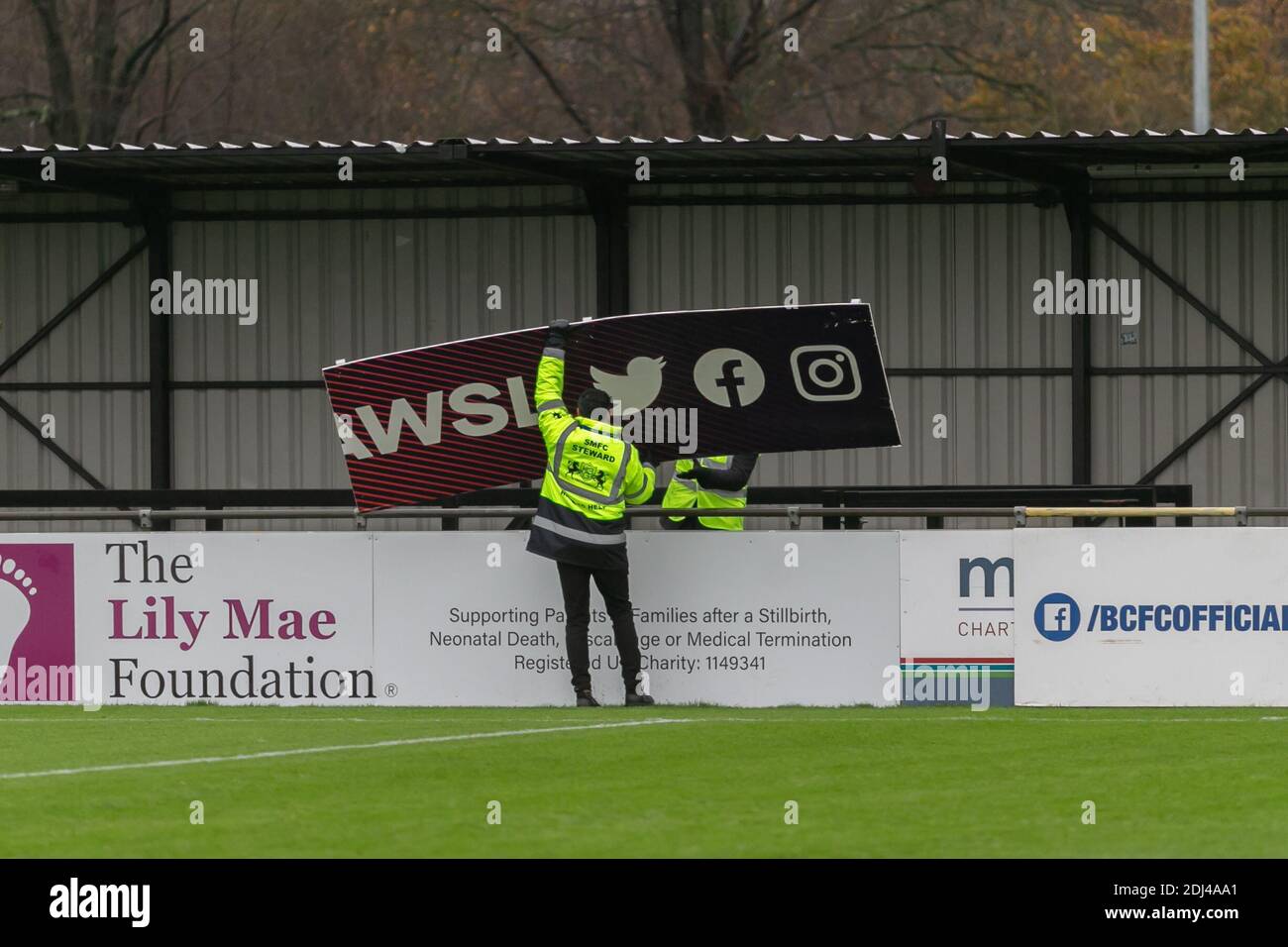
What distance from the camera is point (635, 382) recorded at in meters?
16.5

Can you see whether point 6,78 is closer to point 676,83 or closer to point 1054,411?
point 676,83

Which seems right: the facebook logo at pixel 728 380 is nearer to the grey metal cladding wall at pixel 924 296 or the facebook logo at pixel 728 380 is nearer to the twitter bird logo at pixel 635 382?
the twitter bird logo at pixel 635 382

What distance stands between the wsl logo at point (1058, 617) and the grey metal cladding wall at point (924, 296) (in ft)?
27.9

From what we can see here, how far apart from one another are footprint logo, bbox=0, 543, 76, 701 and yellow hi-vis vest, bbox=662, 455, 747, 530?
440 cm

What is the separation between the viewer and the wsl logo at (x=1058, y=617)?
14.5m

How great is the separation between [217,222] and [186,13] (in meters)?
13.0

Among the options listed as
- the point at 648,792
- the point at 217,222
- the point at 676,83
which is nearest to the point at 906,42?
the point at 676,83

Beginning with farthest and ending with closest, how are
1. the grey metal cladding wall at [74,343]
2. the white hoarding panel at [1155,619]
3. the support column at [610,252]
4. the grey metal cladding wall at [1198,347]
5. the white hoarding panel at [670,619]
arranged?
the grey metal cladding wall at [74,343] < the support column at [610,252] < the grey metal cladding wall at [1198,347] < the white hoarding panel at [670,619] < the white hoarding panel at [1155,619]

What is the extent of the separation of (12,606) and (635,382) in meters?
4.96

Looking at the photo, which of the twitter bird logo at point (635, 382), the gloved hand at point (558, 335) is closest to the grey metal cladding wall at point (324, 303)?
the twitter bird logo at point (635, 382)

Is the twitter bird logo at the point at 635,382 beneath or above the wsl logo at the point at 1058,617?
above

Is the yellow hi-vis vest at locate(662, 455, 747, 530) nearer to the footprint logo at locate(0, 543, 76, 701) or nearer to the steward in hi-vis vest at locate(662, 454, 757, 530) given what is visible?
the steward in hi-vis vest at locate(662, 454, 757, 530)

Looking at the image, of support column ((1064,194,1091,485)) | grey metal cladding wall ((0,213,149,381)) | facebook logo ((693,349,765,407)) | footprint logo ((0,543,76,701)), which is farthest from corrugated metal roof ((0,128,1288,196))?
footprint logo ((0,543,76,701))
